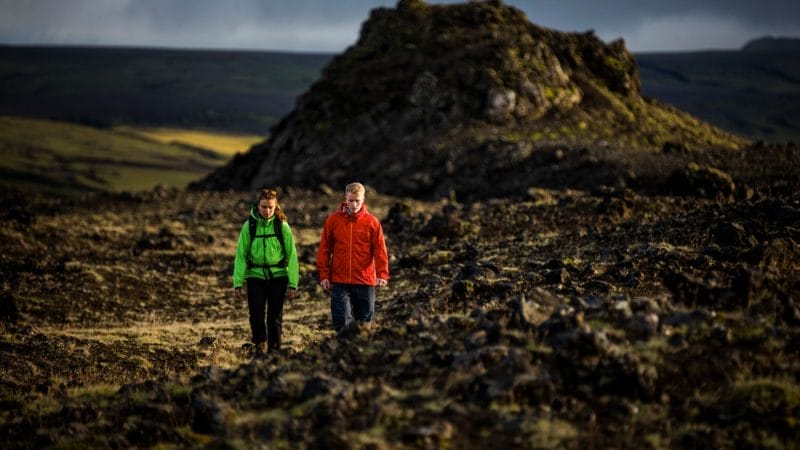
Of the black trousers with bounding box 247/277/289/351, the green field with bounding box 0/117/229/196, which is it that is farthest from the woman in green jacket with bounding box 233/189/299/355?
the green field with bounding box 0/117/229/196

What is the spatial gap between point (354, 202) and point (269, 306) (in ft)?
7.54

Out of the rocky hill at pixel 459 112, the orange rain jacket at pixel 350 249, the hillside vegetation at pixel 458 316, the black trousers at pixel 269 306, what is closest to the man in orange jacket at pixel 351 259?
the orange rain jacket at pixel 350 249

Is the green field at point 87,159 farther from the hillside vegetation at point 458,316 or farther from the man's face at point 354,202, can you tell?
the man's face at point 354,202

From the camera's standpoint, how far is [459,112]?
50281 millimetres

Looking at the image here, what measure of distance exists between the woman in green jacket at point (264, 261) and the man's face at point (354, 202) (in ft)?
3.38

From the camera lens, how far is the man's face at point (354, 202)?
443 inches

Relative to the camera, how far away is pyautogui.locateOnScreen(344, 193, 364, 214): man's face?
36.9 ft

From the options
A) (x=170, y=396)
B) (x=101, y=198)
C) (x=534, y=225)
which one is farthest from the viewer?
(x=101, y=198)

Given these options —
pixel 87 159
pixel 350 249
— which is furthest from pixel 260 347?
pixel 87 159

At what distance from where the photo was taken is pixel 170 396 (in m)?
9.54

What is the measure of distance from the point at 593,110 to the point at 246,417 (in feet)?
157

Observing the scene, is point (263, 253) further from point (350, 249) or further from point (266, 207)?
point (350, 249)

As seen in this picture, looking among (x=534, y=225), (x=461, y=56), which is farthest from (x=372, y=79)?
(x=534, y=225)

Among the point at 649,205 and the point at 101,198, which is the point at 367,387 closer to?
the point at 649,205
